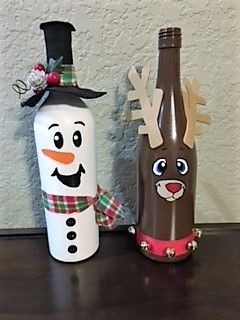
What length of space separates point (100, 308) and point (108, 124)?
295 mm

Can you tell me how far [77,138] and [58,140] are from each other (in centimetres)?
2

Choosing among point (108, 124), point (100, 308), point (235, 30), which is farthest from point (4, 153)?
point (235, 30)

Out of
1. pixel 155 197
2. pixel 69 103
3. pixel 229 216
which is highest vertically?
pixel 69 103

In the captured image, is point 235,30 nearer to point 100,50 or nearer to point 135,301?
point 100,50

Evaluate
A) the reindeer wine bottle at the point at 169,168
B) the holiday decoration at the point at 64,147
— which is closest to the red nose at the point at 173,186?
the reindeer wine bottle at the point at 169,168

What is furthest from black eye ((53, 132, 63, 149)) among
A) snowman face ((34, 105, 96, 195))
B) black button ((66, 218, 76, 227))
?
black button ((66, 218, 76, 227))

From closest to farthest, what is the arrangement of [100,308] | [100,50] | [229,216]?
[100,308] → [100,50] → [229,216]

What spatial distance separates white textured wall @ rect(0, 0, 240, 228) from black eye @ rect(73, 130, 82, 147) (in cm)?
15

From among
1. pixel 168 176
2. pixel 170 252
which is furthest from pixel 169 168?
pixel 170 252

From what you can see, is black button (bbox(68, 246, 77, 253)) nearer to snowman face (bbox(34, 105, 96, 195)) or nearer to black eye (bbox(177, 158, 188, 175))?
snowman face (bbox(34, 105, 96, 195))

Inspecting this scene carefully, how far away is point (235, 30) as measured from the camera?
61 centimetres

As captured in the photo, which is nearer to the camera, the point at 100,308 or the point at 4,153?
the point at 100,308

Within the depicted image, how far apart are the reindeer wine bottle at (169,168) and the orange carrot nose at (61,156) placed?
0.09 meters

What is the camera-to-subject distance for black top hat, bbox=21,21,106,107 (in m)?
0.49
